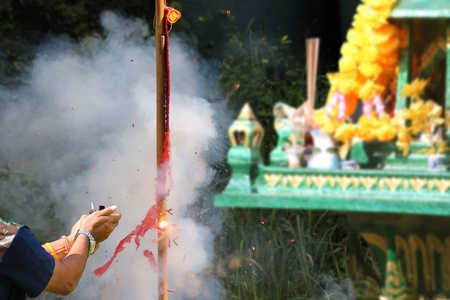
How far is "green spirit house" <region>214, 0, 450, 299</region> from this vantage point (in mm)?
1545

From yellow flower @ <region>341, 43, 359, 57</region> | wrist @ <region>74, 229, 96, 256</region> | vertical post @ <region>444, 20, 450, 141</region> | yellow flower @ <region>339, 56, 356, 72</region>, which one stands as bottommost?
wrist @ <region>74, 229, 96, 256</region>

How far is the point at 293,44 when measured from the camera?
3543 millimetres

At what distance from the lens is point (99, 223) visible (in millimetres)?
2311

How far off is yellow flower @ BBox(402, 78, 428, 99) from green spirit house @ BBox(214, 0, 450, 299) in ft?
0.06

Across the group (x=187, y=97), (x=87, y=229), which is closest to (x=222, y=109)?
(x=187, y=97)

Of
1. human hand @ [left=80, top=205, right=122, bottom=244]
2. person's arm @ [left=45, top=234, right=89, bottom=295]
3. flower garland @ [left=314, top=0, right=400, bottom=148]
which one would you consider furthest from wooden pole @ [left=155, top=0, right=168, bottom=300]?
flower garland @ [left=314, top=0, right=400, bottom=148]

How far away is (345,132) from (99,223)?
1174 millimetres

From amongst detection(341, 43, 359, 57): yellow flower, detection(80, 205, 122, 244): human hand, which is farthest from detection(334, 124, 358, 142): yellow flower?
detection(80, 205, 122, 244): human hand

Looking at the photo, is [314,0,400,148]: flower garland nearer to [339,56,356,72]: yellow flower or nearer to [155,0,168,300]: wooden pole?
[339,56,356,72]: yellow flower

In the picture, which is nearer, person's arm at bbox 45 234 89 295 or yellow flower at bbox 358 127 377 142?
yellow flower at bbox 358 127 377 142

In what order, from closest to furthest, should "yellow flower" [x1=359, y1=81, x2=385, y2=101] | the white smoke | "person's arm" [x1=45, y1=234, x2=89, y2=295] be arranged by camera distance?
"yellow flower" [x1=359, y1=81, x2=385, y2=101] → "person's arm" [x1=45, y1=234, x2=89, y2=295] → the white smoke

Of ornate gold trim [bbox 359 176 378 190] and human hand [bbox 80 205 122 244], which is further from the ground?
ornate gold trim [bbox 359 176 378 190]

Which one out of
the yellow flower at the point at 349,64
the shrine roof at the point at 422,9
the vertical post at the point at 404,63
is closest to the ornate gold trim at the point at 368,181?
the vertical post at the point at 404,63

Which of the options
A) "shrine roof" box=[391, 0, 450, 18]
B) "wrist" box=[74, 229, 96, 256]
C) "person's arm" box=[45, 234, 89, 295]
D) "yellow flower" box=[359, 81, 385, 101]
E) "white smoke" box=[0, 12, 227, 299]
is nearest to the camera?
"shrine roof" box=[391, 0, 450, 18]
